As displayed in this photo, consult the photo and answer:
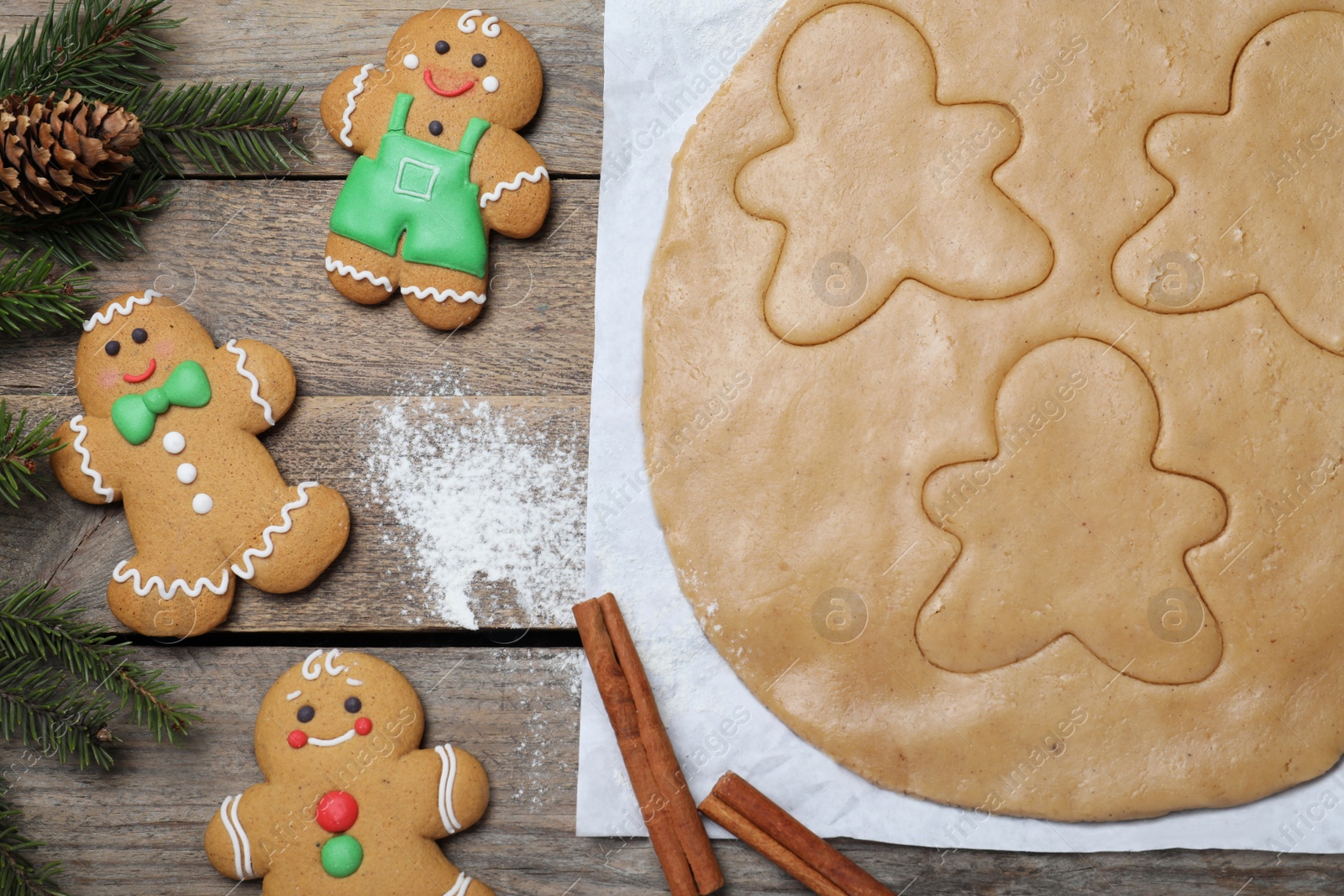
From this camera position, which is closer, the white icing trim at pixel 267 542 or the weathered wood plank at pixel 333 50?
the white icing trim at pixel 267 542

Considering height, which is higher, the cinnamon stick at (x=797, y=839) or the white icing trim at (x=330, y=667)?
the cinnamon stick at (x=797, y=839)

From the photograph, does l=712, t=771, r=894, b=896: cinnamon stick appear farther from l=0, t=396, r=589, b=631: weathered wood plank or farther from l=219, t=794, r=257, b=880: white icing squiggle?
l=219, t=794, r=257, b=880: white icing squiggle

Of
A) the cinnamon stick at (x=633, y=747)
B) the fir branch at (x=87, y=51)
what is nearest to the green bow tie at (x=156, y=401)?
the fir branch at (x=87, y=51)

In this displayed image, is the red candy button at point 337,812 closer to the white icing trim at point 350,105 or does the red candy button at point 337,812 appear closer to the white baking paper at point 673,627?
the white baking paper at point 673,627

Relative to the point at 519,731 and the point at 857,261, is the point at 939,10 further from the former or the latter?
the point at 519,731

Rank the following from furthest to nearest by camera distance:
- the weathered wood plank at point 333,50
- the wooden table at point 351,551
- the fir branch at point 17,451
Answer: the weathered wood plank at point 333,50 < the wooden table at point 351,551 < the fir branch at point 17,451
